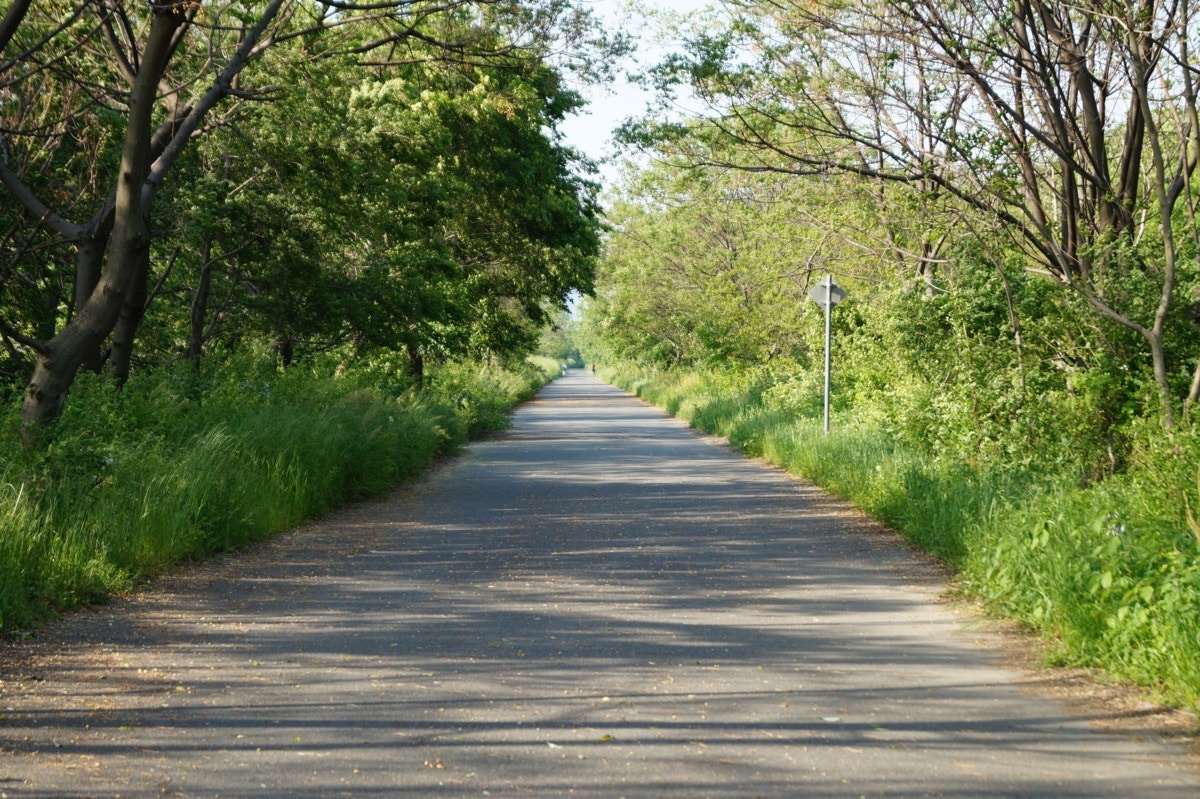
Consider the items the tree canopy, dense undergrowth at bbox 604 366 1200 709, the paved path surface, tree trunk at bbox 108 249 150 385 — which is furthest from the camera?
tree trunk at bbox 108 249 150 385

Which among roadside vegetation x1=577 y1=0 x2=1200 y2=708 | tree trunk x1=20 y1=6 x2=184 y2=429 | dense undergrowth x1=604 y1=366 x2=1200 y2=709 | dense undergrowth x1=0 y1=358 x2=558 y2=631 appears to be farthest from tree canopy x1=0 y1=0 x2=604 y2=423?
dense undergrowth x1=604 y1=366 x2=1200 y2=709

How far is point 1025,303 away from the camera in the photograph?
12.9 m

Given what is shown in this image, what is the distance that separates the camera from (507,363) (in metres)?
48.6

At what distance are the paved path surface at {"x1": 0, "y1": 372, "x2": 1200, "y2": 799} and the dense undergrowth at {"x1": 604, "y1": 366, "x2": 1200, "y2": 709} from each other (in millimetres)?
476

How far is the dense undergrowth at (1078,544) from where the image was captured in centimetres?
611

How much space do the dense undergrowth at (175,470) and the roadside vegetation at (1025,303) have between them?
224 inches

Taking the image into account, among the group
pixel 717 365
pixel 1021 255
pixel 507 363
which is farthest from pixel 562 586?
pixel 507 363

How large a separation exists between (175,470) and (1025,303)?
845 centimetres

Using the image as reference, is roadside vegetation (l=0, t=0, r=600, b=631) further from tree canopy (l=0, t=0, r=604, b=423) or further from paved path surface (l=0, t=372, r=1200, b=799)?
paved path surface (l=0, t=372, r=1200, b=799)

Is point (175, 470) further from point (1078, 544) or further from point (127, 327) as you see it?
point (1078, 544)

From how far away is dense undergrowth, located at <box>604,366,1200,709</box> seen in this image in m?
6.11

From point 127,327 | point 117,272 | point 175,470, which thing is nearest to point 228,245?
point 127,327

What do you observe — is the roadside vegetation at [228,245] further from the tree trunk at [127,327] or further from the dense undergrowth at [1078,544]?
the dense undergrowth at [1078,544]

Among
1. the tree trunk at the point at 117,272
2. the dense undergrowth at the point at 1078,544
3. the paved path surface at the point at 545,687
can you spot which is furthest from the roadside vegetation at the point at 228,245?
the dense undergrowth at the point at 1078,544
